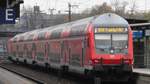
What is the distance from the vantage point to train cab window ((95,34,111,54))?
2414 centimetres

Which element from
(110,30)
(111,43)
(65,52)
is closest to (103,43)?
(111,43)

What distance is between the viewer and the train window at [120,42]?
2430 centimetres

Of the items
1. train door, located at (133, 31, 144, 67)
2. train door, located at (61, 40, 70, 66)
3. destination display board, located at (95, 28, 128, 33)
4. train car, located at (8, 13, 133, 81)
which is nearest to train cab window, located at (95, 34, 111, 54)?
train car, located at (8, 13, 133, 81)

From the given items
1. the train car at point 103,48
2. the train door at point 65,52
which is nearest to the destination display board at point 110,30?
the train car at point 103,48

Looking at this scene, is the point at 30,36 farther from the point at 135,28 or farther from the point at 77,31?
the point at 77,31

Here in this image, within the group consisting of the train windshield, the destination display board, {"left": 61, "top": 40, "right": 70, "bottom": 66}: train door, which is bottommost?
{"left": 61, "top": 40, "right": 70, "bottom": 66}: train door

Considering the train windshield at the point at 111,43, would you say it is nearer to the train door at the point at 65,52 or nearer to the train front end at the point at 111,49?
the train front end at the point at 111,49

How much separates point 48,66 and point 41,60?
2.48 m

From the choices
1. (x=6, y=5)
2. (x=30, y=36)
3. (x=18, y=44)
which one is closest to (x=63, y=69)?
(x=6, y=5)

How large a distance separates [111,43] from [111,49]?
1.00 feet

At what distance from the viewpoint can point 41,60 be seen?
38938 mm

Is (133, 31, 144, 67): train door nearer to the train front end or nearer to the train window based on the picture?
the train front end

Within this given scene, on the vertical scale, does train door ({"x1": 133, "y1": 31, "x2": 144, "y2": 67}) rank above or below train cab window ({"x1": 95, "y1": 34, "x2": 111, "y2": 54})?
below

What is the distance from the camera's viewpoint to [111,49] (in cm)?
2419
